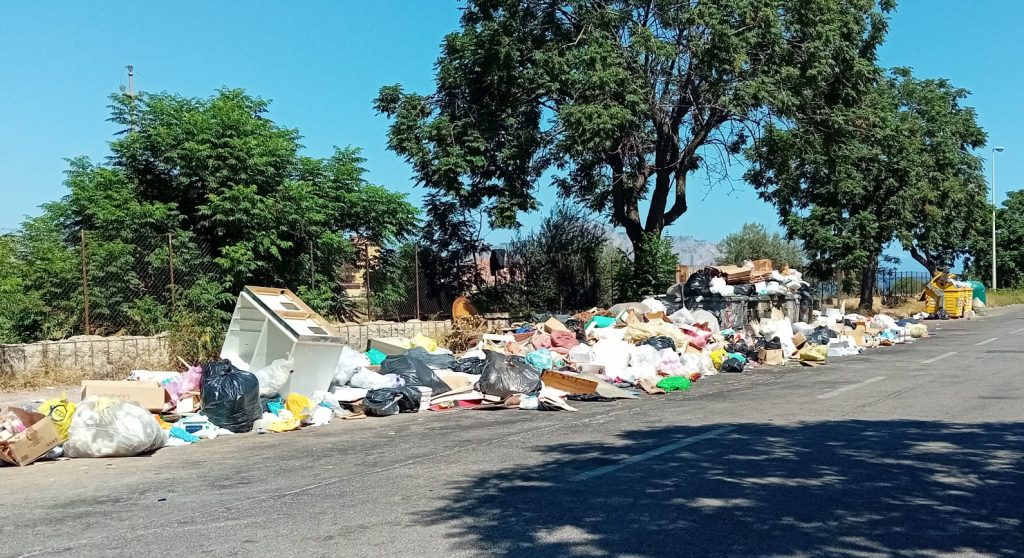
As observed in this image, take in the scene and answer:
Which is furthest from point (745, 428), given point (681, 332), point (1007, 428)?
point (681, 332)

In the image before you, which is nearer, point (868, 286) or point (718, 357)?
point (718, 357)

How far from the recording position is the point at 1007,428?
8211 millimetres

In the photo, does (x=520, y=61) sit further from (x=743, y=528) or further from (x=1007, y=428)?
(x=743, y=528)

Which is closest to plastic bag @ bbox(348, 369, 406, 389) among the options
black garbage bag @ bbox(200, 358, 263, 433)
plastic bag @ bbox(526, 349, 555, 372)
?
black garbage bag @ bbox(200, 358, 263, 433)

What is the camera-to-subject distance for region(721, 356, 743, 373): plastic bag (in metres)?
15.7

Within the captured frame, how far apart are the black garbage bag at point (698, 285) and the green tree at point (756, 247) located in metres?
23.7

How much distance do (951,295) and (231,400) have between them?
1261 inches

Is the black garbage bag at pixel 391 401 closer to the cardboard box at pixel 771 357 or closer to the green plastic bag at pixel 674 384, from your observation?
the green plastic bag at pixel 674 384

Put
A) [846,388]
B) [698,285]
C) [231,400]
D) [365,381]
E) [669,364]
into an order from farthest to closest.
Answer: [698,285] → [669,364] → [846,388] → [365,381] → [231,400]

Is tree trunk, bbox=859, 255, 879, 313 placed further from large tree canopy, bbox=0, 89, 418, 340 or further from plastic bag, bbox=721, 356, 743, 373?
large tree canopy, bbox=0, 89, 418, 340

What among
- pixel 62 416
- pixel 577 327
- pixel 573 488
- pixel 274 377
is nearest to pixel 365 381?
pixel 274 377

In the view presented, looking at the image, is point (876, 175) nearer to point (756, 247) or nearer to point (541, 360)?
point (756, 247)

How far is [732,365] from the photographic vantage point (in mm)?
15727

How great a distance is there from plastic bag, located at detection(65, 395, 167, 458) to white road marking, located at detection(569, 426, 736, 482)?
453cm
